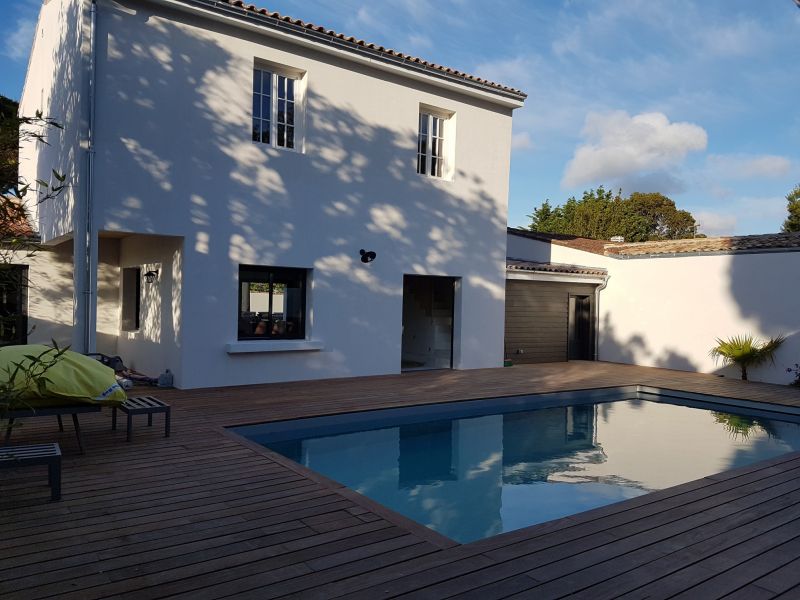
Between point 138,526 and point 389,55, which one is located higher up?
point 389,55

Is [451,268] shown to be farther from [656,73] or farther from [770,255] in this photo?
[656,73]

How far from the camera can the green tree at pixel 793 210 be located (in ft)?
123

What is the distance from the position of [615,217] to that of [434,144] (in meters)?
31.1

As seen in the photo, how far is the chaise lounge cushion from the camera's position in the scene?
546 centimetres

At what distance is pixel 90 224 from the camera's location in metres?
9.00

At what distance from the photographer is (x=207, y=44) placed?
995 cm

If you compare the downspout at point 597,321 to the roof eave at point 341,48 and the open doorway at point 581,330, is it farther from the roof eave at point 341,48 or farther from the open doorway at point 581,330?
the roof eave at point 341,48

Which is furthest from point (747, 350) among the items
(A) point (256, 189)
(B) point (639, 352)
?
(A) point (256, 189)

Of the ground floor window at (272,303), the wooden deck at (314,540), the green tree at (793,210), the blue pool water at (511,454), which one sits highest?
the green tree at (793,210)

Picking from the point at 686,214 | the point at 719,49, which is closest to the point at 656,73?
the point at 719,49

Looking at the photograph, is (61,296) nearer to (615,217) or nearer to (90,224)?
(90,224)

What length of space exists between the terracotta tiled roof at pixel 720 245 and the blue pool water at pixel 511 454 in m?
4.82

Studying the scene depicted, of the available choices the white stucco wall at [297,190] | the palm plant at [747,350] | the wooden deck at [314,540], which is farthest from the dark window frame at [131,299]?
the palm plant at [747,350]

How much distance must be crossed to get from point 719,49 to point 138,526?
1730 centimetres
